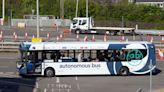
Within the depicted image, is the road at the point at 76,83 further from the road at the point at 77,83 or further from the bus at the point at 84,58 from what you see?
the bus at the point at 84,58

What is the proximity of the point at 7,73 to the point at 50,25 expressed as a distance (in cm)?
5314

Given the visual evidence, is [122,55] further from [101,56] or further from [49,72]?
[49,72]

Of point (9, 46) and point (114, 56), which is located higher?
point (114, 56)

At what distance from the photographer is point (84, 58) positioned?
31.9 m

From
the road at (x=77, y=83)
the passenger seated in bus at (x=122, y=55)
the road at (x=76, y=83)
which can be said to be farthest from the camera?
the passenger seated in bus at (x=122, y=55)

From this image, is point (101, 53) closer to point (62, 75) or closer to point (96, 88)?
point (62, 75)

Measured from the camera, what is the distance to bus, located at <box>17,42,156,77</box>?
3103 centimetres

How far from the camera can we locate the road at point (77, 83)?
2584 centimetres

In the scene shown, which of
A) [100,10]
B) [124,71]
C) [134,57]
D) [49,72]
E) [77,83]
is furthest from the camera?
[100,10]

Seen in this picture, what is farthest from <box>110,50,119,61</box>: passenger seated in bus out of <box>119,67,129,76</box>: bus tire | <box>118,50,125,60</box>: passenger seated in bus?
<box>119,67,129,76</box>: bus tire

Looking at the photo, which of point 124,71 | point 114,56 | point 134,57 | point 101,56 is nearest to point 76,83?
point 101,56

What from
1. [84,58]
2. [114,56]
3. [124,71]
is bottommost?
[124,71]

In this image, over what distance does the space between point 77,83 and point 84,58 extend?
3.65 meters

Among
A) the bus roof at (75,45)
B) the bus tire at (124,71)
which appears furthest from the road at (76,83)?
the bus roof at (75,45)
